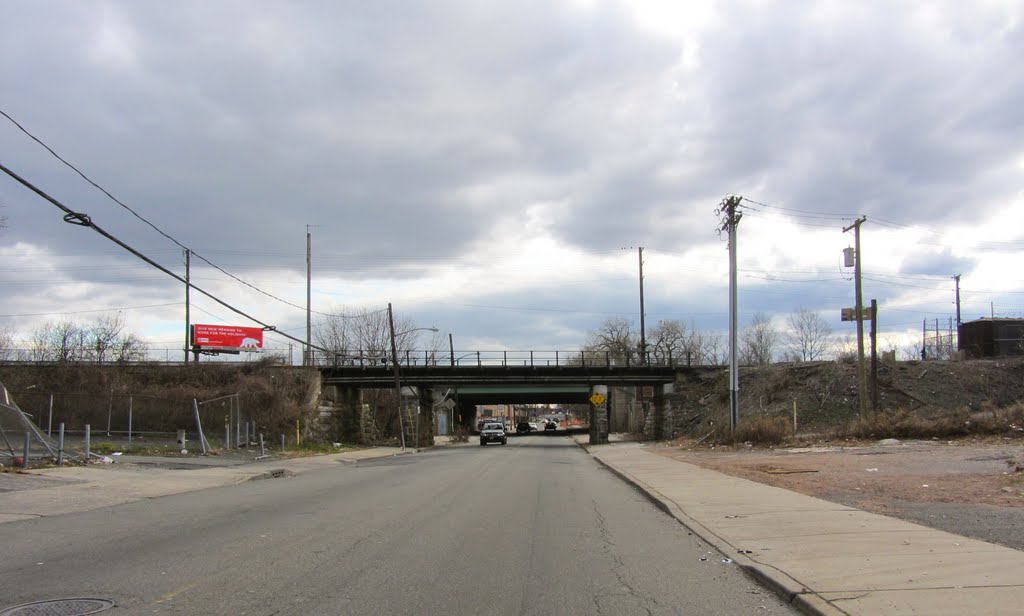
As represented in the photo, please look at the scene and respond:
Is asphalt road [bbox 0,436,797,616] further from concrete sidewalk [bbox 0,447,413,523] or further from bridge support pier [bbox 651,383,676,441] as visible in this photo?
bridge support pier [bbox 651,383,676,441]

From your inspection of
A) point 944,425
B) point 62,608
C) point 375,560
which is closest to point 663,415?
point 944,425

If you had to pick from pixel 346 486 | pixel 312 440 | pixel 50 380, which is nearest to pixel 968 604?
pixel 346 486

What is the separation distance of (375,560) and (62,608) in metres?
3.13

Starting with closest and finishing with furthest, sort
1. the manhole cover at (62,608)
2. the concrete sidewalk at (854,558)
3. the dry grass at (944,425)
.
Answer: the manhole cover at (62,608)
the concrete sidewalk at (854,558)
the dry grass at (944,425)

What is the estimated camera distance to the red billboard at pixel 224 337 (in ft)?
186

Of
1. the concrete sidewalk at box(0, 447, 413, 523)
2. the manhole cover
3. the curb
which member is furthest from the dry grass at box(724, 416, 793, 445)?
the manhole cover

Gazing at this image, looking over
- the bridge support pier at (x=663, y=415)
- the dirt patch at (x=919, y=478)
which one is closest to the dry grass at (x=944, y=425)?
the dirt patch at (x=919, y=478)

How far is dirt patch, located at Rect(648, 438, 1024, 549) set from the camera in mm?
10414

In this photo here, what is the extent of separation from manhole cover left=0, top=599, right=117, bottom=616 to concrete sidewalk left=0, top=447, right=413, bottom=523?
634cm

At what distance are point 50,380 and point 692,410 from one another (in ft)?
135

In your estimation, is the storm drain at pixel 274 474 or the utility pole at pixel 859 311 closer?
the storm drain at pixel 274 474

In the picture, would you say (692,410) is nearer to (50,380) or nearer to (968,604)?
(50,380)

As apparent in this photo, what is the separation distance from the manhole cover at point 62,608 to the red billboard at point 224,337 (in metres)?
53.2

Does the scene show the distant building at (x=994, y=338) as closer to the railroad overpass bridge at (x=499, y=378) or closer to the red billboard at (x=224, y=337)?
the railroad overpass bridge at (x=499, y=378)
